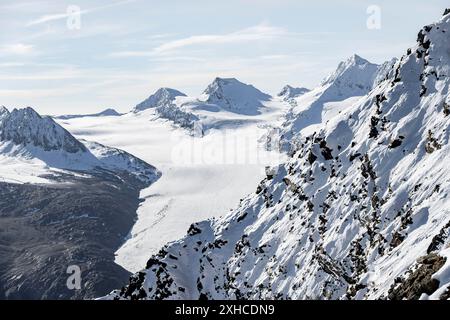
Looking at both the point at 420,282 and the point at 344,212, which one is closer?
the point at 420,282

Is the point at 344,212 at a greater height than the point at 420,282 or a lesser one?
lesser

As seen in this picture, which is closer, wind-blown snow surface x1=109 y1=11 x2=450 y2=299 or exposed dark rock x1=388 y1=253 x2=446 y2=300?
exposed dark rock x1=388 y1=253 x2=446 y2=300

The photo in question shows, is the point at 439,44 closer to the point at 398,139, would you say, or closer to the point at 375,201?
the point at 398,139

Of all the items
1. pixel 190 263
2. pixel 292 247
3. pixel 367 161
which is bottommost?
pixel 190 263

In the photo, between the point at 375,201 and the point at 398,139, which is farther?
the point at 398,139

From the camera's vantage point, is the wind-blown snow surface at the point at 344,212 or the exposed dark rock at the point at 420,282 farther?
the wind-blown snow surface at the point at 344,212
